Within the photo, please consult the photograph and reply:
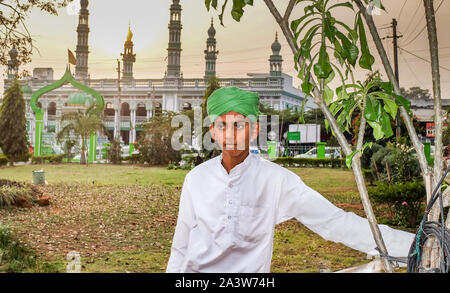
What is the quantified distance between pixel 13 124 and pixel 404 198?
339 centimetres

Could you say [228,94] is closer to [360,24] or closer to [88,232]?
[360,24]

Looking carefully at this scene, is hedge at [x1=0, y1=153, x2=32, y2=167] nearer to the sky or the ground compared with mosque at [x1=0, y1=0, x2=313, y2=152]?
nearer to the ground

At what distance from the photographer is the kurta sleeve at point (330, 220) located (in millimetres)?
1245

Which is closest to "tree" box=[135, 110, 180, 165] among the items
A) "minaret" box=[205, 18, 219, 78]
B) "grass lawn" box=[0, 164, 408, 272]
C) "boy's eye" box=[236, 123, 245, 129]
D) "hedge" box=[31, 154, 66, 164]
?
"grass lawn" box=[0, 164, 408, 272]

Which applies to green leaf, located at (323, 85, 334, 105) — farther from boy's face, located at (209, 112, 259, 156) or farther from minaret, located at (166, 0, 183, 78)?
minaret, located at (166, 0, 183, 78)

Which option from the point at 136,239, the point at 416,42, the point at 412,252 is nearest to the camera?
the point at 412,252

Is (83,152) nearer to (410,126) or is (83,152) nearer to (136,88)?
(136,88)

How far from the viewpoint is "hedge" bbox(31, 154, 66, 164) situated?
396cm

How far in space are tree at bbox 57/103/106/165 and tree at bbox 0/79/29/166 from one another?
1.09ft

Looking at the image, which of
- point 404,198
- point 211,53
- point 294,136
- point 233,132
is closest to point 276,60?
point 211,53

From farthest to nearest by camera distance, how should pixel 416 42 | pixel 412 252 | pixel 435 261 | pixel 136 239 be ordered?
pixel 416 42 < pixel 136 239 < pixel 435 261 < pixel 412 252
